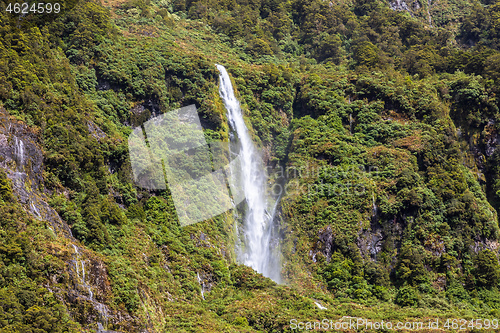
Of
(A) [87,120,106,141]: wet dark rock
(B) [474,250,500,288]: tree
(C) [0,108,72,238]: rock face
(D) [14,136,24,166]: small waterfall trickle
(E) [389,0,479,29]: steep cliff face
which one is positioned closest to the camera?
(C) [0,108,72,238]: rock face

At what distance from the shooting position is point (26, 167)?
77.4 feet

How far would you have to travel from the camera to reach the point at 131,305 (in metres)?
22.6

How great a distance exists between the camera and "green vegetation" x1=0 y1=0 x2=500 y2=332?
23.1 meters

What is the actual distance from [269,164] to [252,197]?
5.36 metres

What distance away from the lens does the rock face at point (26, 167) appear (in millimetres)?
21875

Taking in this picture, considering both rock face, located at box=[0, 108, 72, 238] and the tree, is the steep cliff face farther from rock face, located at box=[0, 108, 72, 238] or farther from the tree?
rock face, located at box=[0, 108, 72, 238]

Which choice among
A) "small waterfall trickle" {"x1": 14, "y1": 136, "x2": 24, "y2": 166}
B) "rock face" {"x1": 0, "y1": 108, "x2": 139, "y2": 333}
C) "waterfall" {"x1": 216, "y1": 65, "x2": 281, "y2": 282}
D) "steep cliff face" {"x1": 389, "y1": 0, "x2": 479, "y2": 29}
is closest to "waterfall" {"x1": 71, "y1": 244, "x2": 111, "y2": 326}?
"rock face" {"x1": 0, "y1": 108, "x2": 139, "y2": 333}

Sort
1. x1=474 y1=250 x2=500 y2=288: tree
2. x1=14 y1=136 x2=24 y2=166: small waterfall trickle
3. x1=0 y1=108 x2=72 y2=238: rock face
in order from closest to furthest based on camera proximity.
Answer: x1=0 y1=108 x2=72 y2=238: rock face < x1=14 y1=136 x2=24 y2=166: small waterfall trickle < x1=474 y1=250 x2=500 y2=288: tree

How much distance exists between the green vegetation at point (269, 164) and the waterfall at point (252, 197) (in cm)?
133

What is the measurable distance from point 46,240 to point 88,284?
2.68 m

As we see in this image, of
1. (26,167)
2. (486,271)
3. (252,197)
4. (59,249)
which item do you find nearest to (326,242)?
(252,197)

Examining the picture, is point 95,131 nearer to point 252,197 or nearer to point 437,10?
point 252,197

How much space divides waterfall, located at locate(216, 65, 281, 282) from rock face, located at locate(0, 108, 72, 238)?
17.4 m

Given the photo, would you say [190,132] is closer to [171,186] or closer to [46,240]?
[171,186]
